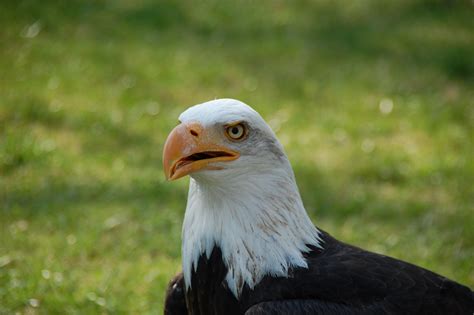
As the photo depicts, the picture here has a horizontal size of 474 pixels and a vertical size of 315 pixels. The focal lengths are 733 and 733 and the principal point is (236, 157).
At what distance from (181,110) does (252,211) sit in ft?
14.2

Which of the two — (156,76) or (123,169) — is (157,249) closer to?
(123,169)

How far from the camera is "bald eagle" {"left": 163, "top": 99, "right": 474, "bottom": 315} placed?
3.49m

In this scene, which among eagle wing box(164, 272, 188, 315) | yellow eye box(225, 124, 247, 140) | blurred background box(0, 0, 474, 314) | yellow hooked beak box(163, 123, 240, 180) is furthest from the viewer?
blurred background box(0, 0, 474, 314)

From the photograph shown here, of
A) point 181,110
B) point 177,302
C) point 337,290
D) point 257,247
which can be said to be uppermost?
point 181,110

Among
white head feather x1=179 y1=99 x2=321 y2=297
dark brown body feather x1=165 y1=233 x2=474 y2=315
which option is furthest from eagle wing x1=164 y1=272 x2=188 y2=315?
white head feather x1=179 y1=99 x2=321 y2=297

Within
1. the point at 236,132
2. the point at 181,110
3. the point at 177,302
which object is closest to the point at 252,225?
the point at 236,132

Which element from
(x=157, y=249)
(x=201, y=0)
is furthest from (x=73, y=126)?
(x=201, y=0)

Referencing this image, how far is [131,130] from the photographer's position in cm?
732

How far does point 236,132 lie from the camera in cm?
359

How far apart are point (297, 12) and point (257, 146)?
687cm

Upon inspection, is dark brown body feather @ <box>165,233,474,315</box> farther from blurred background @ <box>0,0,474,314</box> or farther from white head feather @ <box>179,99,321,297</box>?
blurred background @ <box>0,0,474,314</box>

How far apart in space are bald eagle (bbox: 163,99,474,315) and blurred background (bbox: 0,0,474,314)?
1.49 m

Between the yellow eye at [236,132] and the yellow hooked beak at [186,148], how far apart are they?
79 millimetres

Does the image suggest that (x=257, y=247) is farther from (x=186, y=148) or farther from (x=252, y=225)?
(x=186, y=148)
